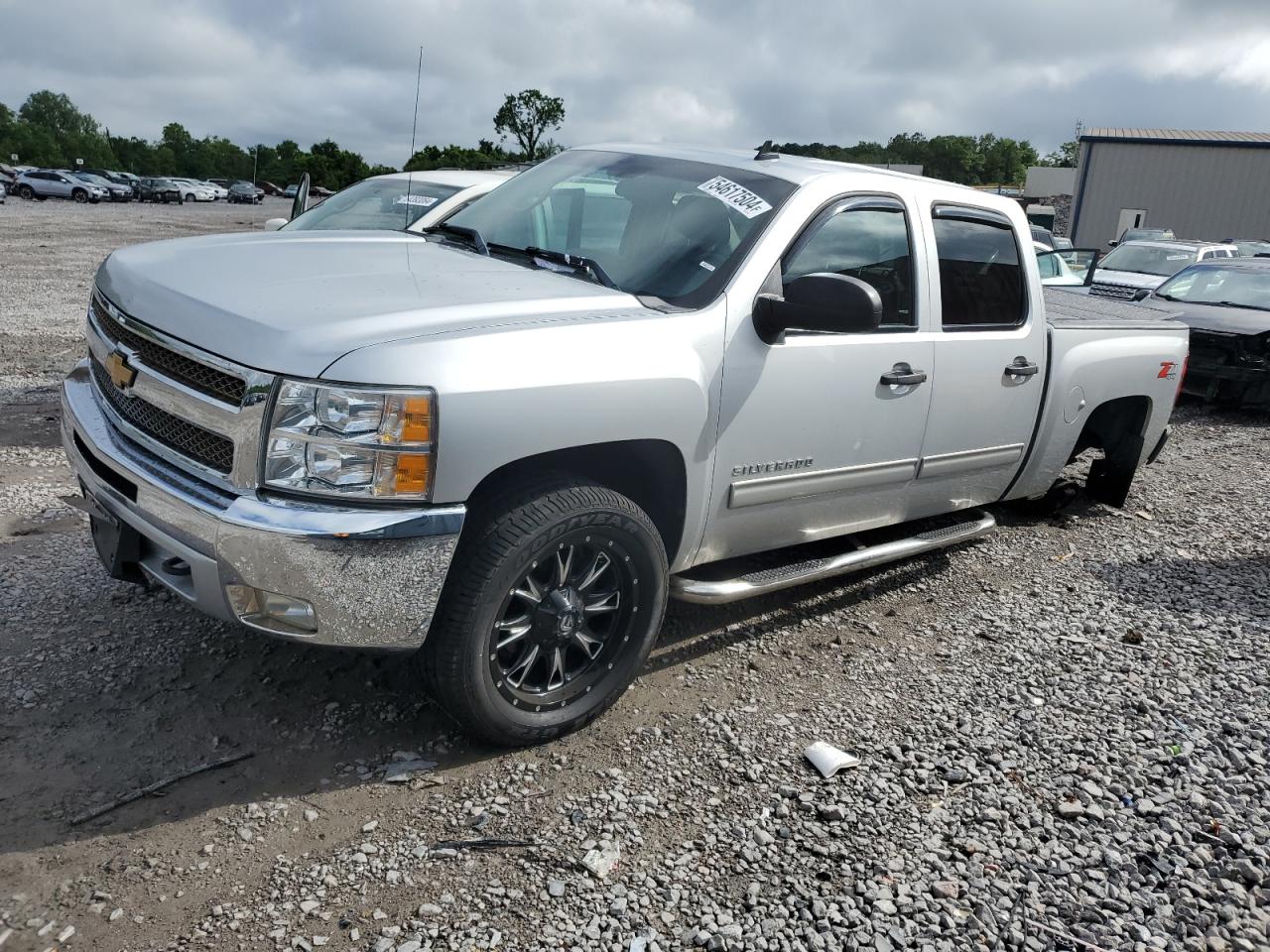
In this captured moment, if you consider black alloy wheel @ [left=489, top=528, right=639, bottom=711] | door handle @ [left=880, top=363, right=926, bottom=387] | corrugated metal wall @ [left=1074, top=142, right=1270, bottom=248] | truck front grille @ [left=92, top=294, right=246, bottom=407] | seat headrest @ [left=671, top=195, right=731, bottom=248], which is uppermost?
corrugated metal wall @ [left=1074, top=142, right=1270, bottom=248]

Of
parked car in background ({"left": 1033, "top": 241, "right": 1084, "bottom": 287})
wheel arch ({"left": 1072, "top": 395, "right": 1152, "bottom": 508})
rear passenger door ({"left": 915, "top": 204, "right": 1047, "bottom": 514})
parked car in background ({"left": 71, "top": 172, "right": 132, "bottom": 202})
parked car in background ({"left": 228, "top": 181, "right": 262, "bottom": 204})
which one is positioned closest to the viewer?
rear passenger door ({"left": 915, "top": 204, "right": 1047, "bottom": 514})

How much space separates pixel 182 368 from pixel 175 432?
189 millimetres

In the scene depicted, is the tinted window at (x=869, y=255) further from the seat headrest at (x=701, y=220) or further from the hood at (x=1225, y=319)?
the hood at (x=1225, y=319)

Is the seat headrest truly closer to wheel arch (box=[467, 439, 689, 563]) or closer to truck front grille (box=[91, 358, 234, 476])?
wheel arch (box=[467, 439, 689, 563])

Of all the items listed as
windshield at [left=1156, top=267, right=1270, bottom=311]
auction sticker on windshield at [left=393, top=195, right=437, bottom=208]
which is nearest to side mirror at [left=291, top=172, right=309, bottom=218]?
auction sticker on windshield at [left=393, top=195, right=437, bottom=208]

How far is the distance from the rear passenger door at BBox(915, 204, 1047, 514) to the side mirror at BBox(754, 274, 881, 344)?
0.92m

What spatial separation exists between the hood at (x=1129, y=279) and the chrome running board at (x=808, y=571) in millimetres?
11620

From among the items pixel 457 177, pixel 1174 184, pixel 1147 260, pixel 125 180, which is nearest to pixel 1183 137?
pixel 1174 184

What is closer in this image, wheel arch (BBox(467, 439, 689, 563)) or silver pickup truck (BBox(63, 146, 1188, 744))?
silver pickup truck (BBox(63, 146, 1188, 744))

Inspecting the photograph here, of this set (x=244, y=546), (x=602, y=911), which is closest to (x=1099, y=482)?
(x=602, y=911)

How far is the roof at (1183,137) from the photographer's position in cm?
3918

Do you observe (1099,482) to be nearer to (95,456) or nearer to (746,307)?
(746,307)

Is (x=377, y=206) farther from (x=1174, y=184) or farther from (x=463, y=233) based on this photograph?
(x=1174, y=184)

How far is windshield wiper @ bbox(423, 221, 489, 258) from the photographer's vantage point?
3.87 metres
